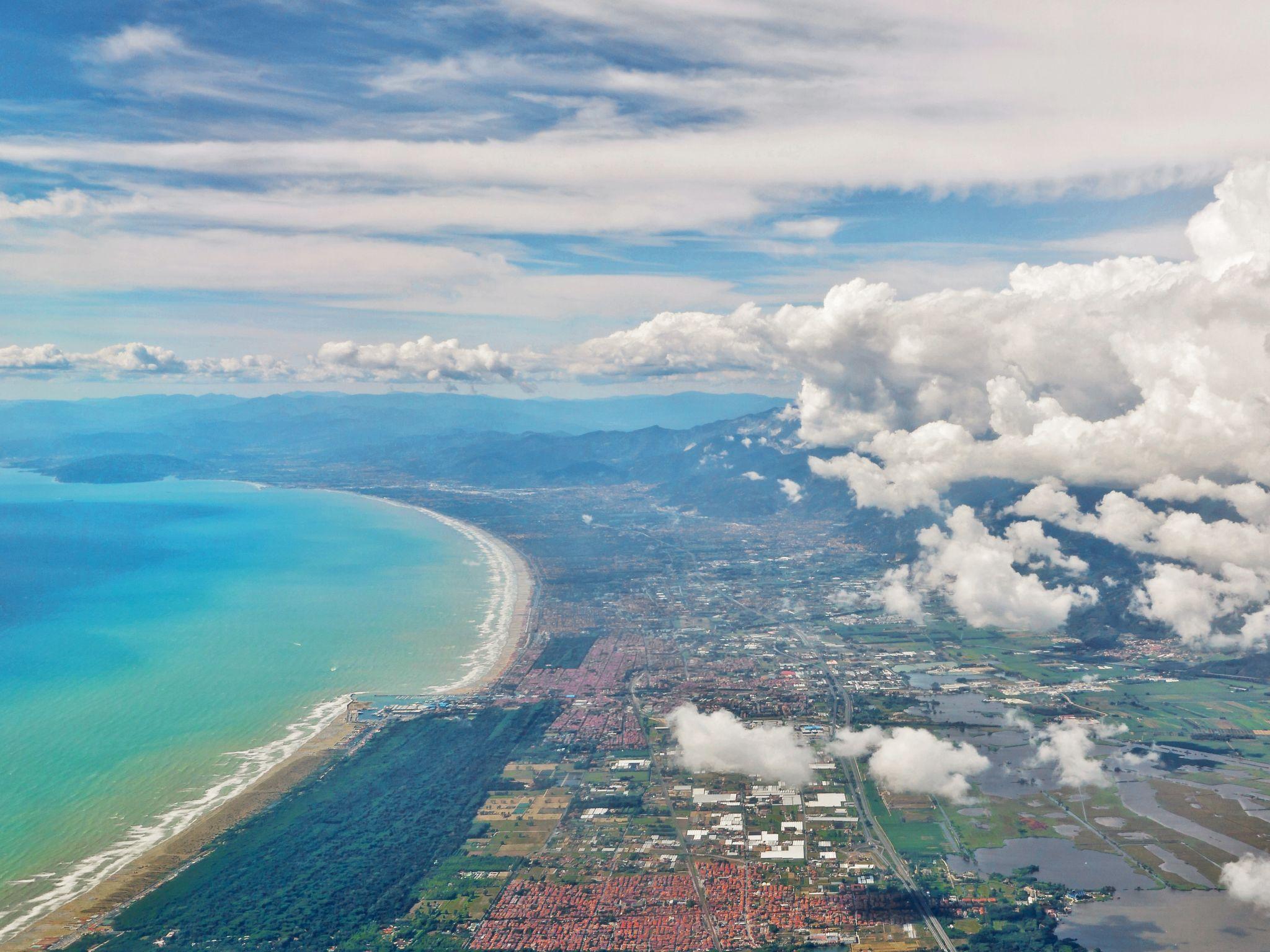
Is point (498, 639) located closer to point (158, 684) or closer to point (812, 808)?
point (158, 684)

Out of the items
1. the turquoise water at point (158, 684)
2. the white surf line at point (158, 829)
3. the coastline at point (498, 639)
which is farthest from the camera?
the coastline at point (498, 639)

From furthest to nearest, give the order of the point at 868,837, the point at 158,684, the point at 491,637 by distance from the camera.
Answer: the point at 491,637 < the point at 158,684 < the point at 868,837

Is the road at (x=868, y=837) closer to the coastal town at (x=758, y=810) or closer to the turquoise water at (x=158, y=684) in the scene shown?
the coastal town at (x=758, y=810)

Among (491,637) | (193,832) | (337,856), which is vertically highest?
(193,832)

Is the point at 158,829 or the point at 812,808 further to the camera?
the point at 812,808

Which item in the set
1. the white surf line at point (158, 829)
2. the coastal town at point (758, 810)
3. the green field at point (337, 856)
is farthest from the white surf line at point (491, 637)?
the green field at point (337, 856)

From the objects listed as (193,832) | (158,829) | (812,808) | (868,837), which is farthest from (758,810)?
(158,829)

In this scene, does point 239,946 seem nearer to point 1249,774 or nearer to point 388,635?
point 388,635

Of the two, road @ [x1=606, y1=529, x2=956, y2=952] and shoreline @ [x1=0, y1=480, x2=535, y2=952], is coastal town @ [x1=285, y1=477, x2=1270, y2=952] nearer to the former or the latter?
road @ [x1=606, y1=529, x2=956, y2=952]
